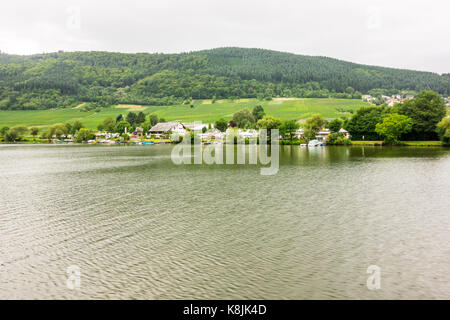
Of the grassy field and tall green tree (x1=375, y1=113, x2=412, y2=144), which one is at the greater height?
the grassy field

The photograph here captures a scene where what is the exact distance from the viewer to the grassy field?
462ft

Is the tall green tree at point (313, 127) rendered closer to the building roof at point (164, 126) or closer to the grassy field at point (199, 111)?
the grassy field at point (199, 111)

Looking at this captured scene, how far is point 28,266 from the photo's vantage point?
41.5 feet

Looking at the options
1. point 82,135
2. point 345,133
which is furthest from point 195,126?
point 345,133

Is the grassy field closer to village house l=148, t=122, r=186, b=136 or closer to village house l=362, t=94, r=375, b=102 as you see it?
village house l=362, t=94, r=375, b=102

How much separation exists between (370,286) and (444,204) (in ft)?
45.1

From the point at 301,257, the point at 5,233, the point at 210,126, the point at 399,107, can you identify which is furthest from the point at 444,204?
the point at 210,126

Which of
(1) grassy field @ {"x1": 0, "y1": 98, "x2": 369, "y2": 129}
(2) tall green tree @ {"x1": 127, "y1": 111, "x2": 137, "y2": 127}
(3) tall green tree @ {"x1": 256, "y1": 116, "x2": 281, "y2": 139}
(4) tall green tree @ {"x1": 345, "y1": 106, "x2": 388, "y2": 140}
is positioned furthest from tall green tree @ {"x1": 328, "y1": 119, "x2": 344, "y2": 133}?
(2) tall green tree @ {"x1": 127, "y1": 111, "x2": 137, "y2": 127}

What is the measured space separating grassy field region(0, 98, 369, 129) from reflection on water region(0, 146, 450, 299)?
10551 cm

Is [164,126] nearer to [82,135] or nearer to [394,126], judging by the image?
[82,135]

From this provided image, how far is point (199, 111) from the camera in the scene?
164250 mm

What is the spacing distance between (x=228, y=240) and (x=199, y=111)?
151732 mm

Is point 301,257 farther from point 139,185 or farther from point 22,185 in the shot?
point 22,185

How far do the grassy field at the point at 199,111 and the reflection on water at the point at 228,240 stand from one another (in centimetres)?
10551
